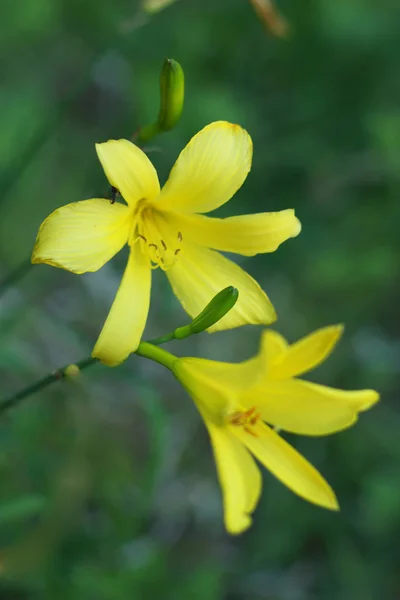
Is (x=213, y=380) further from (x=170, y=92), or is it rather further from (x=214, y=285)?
(x=170, y=92)

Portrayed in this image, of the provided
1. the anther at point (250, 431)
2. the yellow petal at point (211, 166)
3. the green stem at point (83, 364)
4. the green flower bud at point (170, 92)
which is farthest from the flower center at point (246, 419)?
the green flower bud at point (170, 92)

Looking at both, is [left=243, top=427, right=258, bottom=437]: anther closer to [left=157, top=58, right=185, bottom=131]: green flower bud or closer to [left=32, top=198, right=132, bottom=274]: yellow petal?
[left=32, top=198, right=132, bottom=274]: yellow petal

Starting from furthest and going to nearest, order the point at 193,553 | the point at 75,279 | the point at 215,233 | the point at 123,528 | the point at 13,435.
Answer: the point at 75,279 → the point at 193,553 → the point at 123,528 → the point at 13,435 → the point at 215,233

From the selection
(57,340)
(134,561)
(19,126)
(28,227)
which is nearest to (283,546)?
(134,561)

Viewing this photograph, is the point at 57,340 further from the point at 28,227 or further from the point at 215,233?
the point at 215,233

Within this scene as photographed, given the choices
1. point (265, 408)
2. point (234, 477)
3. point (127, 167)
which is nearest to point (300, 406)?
point (265, 408)

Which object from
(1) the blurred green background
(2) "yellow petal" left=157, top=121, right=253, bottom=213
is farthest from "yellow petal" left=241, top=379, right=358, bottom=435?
(1) the blurred green background
